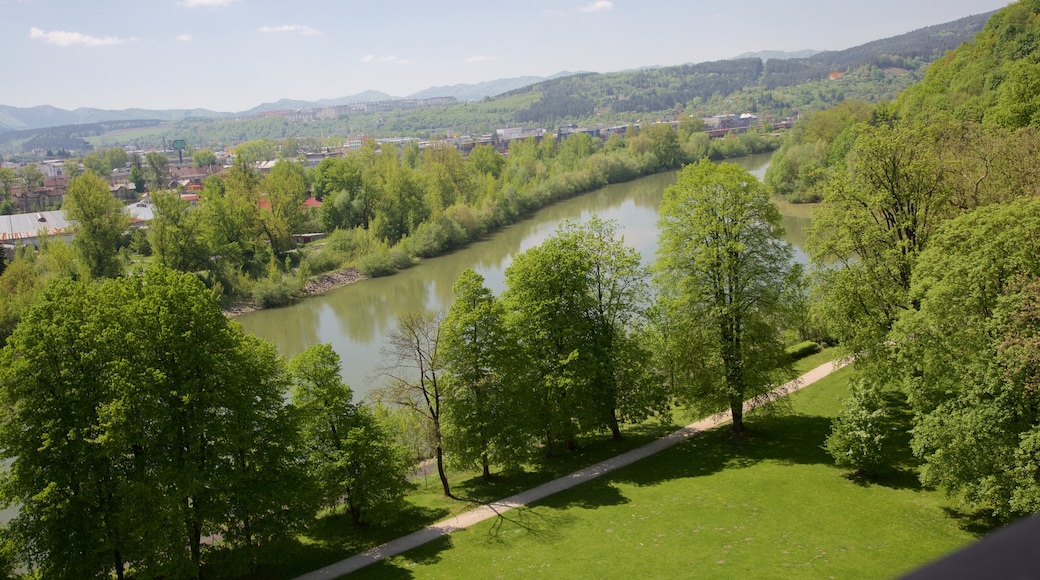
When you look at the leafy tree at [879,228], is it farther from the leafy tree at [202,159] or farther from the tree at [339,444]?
the leafy tree at [202,159]

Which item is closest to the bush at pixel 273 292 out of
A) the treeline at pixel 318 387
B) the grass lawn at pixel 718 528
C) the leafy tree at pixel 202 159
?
the treeline at pixel 318 387

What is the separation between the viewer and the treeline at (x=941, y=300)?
45.6 feet

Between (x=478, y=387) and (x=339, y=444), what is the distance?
13.6ft

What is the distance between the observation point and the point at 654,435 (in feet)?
79.0

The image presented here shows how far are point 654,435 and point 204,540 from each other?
552 inches

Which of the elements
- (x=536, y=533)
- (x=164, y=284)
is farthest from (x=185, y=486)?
(x=536, y=533)

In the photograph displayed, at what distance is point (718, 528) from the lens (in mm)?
16984

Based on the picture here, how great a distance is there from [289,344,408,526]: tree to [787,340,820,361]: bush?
59.8 feet

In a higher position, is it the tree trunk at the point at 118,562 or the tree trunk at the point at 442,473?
the tree trunk at the point at 118,562

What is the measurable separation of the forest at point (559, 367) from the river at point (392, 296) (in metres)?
9.95

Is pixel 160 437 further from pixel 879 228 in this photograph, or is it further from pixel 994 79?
pixel 994 79

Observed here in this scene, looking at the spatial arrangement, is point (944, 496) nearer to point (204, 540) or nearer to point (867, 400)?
point (867, 400)

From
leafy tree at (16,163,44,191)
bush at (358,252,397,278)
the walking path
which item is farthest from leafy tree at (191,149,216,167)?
the walking path

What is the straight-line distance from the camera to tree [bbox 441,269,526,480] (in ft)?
67.4
